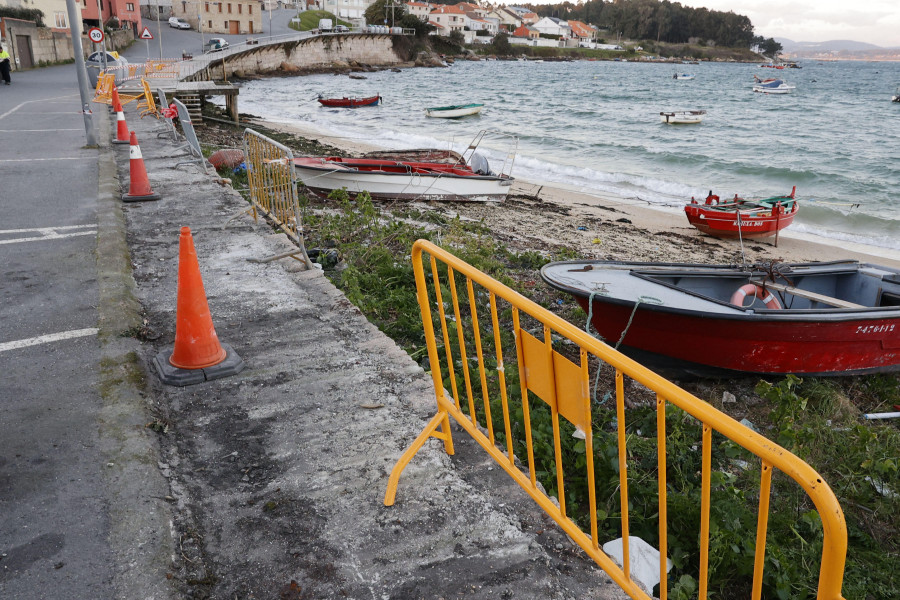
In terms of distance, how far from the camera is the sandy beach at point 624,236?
39.0 ft

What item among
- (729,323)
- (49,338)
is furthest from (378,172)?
(49,338)

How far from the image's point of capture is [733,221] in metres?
13.6

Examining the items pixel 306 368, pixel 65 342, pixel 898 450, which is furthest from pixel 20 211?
pixel 898 450

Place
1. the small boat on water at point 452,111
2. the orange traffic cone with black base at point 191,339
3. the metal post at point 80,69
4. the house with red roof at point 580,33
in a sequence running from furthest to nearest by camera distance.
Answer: the house with red roof at point 580,33 < the small boat on water at point 452,111 < the metal post at point 80,69 < the orange traffic cone with black base at point 191,339

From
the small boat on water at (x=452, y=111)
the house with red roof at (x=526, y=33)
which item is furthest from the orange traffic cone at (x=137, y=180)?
the house with red roof at (x=526, y=33)

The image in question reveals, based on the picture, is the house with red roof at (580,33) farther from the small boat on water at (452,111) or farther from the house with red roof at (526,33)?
the small boat on water at (452,111)

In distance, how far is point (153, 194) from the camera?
28.0 ft

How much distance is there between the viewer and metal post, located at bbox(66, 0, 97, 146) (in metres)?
10.9

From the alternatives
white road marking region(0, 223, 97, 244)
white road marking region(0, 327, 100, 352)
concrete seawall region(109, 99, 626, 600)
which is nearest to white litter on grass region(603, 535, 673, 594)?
concrete seawall region(109, 99, 626, 600)

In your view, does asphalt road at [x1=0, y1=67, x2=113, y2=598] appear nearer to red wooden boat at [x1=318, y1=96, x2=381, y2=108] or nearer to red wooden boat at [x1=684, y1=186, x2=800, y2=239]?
red wooden boat at [x1=684, y1=186, x2=800, y2=239]

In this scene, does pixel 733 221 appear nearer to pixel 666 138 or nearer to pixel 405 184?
pixel 405 184

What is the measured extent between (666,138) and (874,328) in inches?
1046

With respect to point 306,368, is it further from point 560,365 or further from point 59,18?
point 59,18

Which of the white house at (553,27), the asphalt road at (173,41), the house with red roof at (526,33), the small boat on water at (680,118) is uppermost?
the white house at (553,27)
